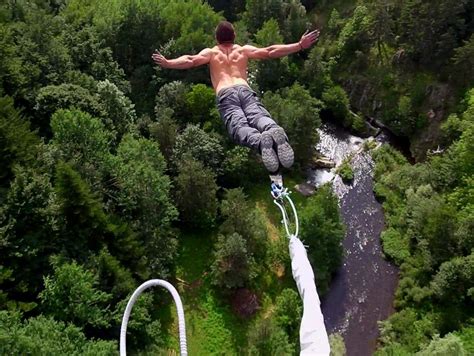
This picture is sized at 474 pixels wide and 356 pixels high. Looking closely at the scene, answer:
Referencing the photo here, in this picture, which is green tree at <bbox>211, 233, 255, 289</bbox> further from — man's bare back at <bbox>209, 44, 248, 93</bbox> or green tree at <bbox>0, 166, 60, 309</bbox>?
man's bare back at <bbox>209, 44, 248, 93</bbox>

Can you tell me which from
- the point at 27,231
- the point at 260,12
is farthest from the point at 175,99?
the point at 27,231

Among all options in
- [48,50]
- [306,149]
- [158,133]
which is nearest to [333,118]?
[306,149]

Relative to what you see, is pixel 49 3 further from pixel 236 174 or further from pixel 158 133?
pixel 236 174

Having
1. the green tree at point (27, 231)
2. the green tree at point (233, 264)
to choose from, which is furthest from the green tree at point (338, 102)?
the green tree at point (27, 231)

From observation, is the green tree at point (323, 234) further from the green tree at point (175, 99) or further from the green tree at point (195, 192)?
the green tree at point (175, 99)

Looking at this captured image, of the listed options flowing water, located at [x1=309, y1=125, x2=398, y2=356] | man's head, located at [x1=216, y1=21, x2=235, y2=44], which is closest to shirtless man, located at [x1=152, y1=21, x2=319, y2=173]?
man's head, located at [x1=216, y1=21, x2=235, y2=44]

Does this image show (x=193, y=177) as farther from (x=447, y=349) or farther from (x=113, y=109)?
(x=447, y=349)
